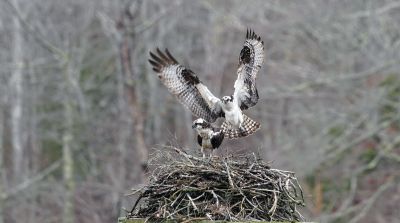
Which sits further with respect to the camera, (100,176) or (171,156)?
(100,176)

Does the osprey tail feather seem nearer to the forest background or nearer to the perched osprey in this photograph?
the perched osprey

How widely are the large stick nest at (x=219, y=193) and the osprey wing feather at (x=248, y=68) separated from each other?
74.7 inches

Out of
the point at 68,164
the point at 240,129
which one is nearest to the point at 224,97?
the point at 240,129

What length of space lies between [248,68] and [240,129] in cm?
79

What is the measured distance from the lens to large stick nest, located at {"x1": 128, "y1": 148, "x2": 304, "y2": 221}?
7051mm

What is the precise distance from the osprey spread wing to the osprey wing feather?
0.29 m

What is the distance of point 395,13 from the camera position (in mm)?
21266

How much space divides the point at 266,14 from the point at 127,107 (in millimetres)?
11730

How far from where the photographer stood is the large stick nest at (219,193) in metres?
7.05

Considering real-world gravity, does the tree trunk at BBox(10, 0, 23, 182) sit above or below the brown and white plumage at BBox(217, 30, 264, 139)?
above

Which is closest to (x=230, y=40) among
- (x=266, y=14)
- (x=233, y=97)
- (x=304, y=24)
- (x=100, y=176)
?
(x=266, y=14)

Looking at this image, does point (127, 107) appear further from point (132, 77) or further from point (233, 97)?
point (233, 97)

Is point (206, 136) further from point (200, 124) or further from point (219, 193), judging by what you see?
point (219, 193)

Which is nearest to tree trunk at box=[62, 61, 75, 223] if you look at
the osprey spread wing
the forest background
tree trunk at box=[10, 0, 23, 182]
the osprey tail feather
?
the forest background
